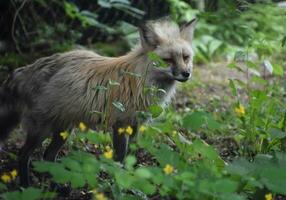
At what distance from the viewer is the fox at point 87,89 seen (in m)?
5.64

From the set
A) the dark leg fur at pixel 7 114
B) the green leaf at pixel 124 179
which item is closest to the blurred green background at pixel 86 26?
the dark leg fur at pixel 7 114

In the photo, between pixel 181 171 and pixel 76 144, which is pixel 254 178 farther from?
pixel 76 144

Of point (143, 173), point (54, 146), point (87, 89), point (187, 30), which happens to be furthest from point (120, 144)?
point (143, 173)

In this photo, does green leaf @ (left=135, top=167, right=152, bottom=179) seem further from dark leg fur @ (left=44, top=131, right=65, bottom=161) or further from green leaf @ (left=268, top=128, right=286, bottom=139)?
dark leg fur @ (left=44, top=131, right=65, bottom=161)

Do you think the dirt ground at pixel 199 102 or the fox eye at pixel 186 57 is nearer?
the fox eye at pixel 186 57

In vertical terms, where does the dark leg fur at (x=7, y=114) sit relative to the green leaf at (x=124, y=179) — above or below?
below

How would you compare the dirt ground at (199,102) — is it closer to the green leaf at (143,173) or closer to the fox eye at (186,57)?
the fox eye at (186,57)

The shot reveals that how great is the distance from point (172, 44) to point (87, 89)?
3.12 feet

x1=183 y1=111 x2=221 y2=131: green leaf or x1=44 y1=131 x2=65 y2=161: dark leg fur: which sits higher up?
x1=183 y1=111 x2=221 y2=131: green leaf

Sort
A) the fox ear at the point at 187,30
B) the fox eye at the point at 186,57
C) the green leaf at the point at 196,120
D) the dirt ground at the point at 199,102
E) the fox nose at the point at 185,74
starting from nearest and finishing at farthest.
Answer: the green leaf at the point at 196,120, the fox nose at the point at 185,74, the fox eye at the point at 186,57, the dirt ground at the point at 199,102, the fox ear at the point at 187,30

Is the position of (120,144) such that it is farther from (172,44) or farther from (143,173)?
(143,173)

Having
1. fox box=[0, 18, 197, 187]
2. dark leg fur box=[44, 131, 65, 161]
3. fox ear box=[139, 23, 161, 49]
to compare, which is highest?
fox ear box=[139, 23, 161, 49]

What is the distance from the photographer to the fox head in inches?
224

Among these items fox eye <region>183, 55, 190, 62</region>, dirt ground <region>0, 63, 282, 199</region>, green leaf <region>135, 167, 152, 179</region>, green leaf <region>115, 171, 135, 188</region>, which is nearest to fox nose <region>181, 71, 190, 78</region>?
fox eye <region>183, 55, 190, 62</region>
